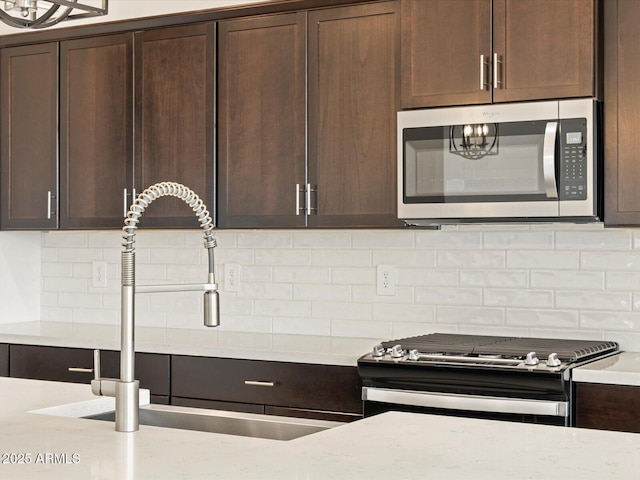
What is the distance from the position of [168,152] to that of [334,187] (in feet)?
2.71

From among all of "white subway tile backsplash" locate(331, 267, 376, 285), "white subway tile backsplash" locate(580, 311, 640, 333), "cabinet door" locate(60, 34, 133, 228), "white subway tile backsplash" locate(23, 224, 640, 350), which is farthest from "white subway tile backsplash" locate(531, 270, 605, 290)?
"cabinet door" locate(60, 34, 133, 228)

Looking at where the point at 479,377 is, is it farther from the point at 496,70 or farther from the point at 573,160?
the point at 496,70

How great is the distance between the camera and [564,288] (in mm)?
3719

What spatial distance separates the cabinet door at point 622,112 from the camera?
329 cm

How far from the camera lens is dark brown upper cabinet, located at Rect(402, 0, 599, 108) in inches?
130

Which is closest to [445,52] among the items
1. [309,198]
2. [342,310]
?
[309,198]

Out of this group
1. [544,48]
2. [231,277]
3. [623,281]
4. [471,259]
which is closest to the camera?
[544,48]

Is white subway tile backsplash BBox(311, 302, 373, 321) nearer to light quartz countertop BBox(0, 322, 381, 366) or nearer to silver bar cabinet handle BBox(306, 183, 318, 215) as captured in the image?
light quartz countertop BBox(0, 322, 381, 366)

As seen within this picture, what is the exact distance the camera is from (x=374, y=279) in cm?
411

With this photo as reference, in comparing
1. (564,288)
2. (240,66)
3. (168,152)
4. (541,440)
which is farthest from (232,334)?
(541,440)

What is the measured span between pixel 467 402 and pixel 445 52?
127cm

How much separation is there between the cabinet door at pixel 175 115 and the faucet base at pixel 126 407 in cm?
211

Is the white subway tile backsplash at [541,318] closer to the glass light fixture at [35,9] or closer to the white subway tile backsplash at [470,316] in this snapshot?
the white subway tile backsplash at [470,316]

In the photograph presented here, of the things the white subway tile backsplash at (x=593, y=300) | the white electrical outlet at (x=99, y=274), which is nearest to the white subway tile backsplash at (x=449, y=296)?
the white subway tile backsplash at (x=593, y=300)
